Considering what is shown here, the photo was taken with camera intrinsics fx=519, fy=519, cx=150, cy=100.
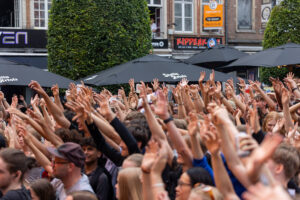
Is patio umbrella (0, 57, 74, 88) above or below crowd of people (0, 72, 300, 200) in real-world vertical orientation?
above

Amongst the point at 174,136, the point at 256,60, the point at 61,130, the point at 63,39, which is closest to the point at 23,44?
the point at 63,39

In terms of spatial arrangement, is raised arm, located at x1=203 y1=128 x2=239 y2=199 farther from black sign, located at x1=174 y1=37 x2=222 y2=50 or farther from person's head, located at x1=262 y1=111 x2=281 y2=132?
black sign, located at x1=174 y1=37 x2=222 y2=50

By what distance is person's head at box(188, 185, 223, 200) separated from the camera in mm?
3378

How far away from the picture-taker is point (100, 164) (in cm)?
569

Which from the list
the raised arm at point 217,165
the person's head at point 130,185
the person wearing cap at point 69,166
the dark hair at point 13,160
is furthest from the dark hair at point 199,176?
the dark hair at point 13,160

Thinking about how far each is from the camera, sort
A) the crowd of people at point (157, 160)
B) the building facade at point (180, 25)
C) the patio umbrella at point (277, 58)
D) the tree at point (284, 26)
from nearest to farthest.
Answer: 1. the crowd of people at point (157, 160)
2. the patio umbrella at point (277, 58)
3. the tree at point (284, 26)
4. the building facade at point (180, 25)

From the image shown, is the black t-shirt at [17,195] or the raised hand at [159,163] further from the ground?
the raised hand at [159,163]

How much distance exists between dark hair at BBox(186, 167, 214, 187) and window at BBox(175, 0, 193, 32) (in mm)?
22358

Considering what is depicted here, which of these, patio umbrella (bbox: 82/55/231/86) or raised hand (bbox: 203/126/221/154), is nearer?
raised hand (bbox: 203/126/221/154)

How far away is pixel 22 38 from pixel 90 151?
17064 millimetres

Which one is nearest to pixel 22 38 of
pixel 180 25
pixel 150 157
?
pixel 180 25

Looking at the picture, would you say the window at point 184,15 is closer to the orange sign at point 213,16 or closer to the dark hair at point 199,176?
the orange sign at point 213,16

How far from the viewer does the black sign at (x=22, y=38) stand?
2122 centimetres

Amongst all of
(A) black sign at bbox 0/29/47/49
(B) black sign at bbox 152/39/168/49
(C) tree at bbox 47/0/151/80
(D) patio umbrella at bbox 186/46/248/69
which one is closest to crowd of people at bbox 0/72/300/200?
(C) tree at bbox 47/0/151/80
